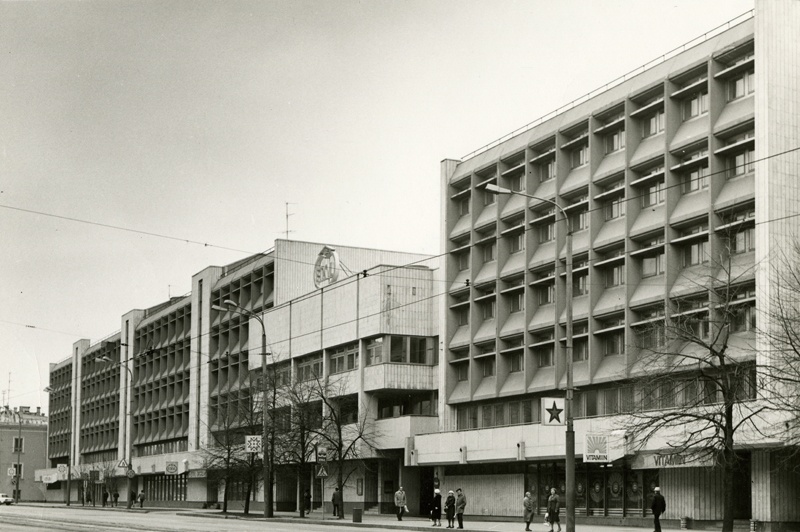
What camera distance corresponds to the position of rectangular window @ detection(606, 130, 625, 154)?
4909cm

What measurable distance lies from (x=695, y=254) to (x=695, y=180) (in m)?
2.95

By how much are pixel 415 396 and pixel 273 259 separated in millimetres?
18692

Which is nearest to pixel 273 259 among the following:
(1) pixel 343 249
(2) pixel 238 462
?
(1) pixel 343 249

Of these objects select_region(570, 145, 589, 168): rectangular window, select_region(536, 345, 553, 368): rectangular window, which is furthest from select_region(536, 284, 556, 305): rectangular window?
select_region(570, 145, 589, 168): rectangular window

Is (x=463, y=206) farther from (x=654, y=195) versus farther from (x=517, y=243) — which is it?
(x=654, y=195)

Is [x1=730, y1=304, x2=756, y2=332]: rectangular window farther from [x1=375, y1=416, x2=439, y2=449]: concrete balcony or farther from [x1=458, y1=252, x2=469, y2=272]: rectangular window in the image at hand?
[x1=375, y1=416, x2=439, y2=449]: concrete balcony

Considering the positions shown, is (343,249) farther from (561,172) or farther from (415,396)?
(561,172)

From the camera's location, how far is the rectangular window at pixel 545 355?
172 feet

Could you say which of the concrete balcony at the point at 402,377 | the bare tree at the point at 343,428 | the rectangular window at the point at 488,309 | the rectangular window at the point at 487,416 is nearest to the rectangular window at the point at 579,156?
the rectangular window at the point at 488,309

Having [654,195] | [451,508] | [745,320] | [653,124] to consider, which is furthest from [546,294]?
[745,320]

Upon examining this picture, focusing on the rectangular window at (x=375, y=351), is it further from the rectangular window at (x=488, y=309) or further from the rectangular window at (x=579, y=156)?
the rectangular window at (x=579, y=156)

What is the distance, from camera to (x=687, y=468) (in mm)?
42156

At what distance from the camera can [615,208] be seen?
161 ft

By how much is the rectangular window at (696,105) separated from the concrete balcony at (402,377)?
22.9m
